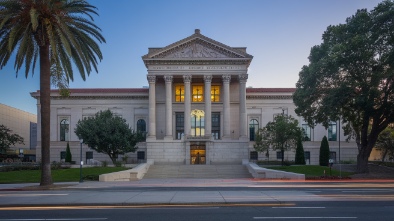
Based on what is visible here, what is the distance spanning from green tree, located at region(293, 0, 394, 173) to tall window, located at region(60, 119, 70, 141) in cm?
4709

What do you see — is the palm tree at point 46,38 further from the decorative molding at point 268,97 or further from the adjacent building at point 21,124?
the adjacent building at point 21,124

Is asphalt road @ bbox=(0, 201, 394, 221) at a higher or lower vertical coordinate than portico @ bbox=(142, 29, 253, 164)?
lower

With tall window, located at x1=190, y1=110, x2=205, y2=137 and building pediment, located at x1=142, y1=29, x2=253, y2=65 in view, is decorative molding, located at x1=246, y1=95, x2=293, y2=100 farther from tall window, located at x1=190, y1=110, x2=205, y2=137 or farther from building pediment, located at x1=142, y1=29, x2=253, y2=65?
building pediment, located at x1=142, y1=29, x2=253, y2=65

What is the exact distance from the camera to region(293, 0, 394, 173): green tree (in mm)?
41812

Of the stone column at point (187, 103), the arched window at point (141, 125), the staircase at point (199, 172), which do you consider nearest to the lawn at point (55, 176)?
the staircase at point (199, 172)

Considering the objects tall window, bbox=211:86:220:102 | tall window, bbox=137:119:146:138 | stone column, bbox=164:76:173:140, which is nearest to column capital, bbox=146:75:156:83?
stone column, bbox=164:76:173:140

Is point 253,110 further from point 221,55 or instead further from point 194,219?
point 194,219

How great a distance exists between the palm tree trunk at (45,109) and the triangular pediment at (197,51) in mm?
33459

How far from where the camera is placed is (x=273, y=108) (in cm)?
7681

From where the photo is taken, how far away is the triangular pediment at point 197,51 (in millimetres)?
65000

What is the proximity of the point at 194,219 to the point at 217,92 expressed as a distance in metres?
57.1

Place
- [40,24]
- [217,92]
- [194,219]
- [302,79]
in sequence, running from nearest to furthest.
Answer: [194,219], [40,24], [302,79], [217,92]

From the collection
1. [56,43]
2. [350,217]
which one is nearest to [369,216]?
[350,217]

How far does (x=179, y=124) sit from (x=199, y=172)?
1899 cm
